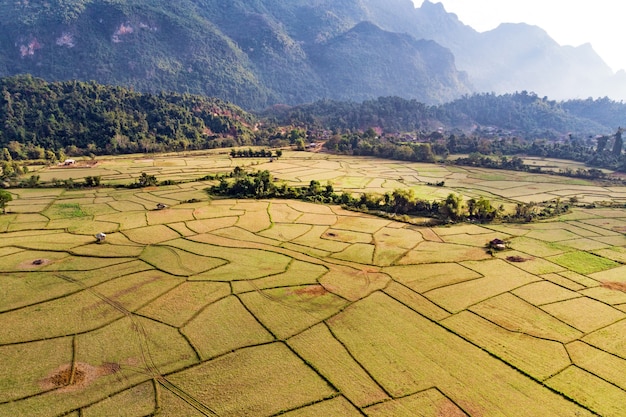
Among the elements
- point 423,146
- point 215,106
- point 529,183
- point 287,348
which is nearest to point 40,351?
point 287,348

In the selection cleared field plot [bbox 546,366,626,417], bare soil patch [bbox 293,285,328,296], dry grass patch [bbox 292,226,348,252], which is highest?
dry grass patch [bbox 292,226,348,252]

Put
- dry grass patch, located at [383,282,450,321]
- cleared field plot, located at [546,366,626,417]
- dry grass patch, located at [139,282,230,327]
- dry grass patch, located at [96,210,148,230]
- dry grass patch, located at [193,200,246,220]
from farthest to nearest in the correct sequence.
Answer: dry grass patch, located at [193,200,246,220]
dry grass patch, located at [96,210,148,230]
dry grass patch, located at [383,282,450,321]
dry grass patch, located at [139,282,230,327]
cleared field plot, located at [546,366,626,417]

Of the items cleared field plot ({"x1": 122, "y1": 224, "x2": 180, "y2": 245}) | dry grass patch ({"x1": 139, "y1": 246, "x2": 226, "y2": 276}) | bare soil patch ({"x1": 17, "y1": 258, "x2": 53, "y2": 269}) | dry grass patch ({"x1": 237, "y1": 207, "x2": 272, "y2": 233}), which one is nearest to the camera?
bare soil patch ({"x1": 17, "y1": 258, "x2": 53, "y2": 269})

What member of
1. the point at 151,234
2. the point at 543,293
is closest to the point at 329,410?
the point at 543,293

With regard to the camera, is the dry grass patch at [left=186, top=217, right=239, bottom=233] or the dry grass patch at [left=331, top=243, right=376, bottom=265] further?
the dry grass patch at [left=186, top=217, right=239, bottom=233]

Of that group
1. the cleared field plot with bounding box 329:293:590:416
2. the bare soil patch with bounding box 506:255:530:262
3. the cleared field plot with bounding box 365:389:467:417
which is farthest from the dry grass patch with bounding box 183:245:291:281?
the bare soil patch with bounding box 506:255:530:262

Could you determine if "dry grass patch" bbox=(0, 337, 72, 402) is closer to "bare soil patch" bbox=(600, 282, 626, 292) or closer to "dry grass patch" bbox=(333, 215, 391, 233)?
"dry grass patch" bbox=(333, 215, 391, 233)

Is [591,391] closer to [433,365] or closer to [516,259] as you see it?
[433,365]

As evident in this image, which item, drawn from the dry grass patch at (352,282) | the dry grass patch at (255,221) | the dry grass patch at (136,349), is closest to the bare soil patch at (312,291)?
the dry grass patch at (352,282)

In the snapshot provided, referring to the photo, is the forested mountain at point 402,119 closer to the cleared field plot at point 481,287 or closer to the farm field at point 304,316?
the farm field at point 304,316
